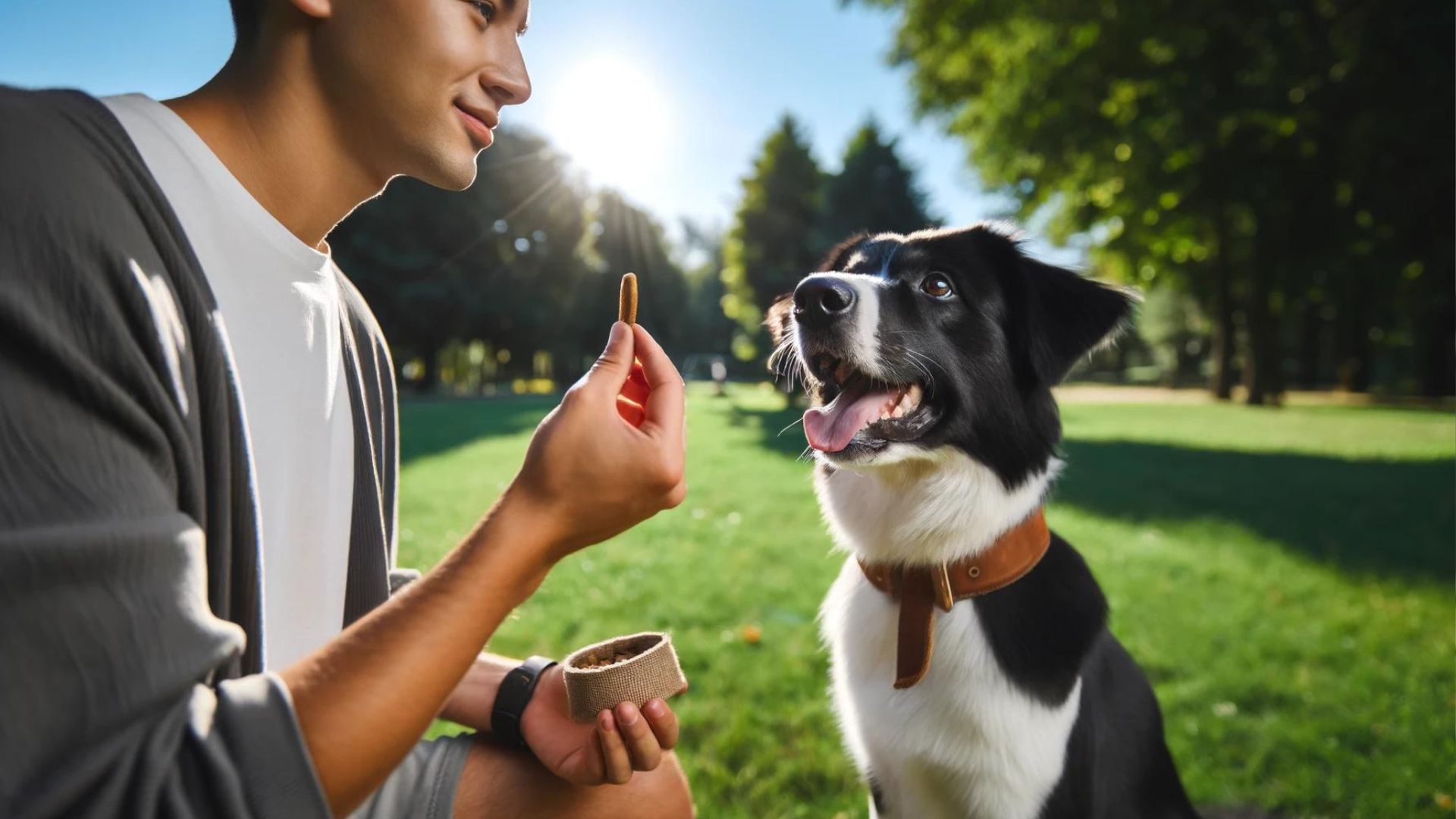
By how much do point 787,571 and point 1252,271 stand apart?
17.9m

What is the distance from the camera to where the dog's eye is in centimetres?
236

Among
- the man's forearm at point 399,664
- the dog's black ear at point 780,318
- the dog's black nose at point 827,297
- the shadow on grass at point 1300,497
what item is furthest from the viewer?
the shadow on grass at point 1300,497

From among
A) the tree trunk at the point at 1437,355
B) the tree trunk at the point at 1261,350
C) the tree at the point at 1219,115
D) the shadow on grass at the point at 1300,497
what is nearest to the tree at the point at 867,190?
the tree at the point at 1219,115

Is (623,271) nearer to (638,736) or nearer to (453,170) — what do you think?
(453,170)

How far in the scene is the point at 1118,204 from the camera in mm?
15305

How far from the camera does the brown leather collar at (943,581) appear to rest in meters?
2.01

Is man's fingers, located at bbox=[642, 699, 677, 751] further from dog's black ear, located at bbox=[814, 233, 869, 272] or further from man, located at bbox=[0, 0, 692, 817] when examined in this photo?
dog's black ear, located at bbox=[814, 233, 869, 272]

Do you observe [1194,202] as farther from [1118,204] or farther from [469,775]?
[469,775]

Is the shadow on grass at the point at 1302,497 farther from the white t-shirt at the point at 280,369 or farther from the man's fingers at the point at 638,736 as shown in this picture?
the white t-shirt at the point at 280,369

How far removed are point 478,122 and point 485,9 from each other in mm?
186

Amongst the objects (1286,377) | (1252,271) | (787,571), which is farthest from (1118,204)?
(1286,377)

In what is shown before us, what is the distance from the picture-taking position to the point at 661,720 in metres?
1.39

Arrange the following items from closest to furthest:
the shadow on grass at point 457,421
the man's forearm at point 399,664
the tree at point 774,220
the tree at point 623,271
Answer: the man's forearm at point 399,664
the shadow on grass at point 457,421
the tree at point 623,271
the tree at point 774,220

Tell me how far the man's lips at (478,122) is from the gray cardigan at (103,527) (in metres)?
0.53
